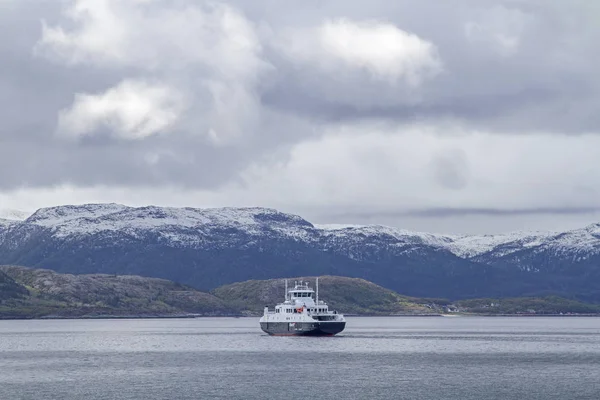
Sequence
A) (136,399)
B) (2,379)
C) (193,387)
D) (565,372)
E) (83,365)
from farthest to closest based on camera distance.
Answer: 1. (83,365)
2. (565,372)
3. (2,379)
4. (193,387)
5. (136,399)

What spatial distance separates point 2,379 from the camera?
545 feet

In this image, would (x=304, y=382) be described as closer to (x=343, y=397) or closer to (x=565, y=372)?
(x=343, y=397)

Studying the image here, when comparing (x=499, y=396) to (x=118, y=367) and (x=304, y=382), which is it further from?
(x=118, y=367)

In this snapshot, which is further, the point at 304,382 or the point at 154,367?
the point at 154,367

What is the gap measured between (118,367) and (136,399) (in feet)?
172

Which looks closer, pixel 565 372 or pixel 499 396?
pixel 499 396

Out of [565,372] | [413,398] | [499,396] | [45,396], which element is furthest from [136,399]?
[565,372]

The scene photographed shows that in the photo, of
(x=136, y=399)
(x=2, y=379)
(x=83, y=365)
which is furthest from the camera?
(x=83, y=365)

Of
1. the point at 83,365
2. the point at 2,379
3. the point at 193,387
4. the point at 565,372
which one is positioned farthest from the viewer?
the point at 83,365

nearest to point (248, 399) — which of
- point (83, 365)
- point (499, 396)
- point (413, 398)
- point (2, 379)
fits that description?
point (413, 398)

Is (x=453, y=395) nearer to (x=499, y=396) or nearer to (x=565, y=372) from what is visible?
(x=499, y=396)

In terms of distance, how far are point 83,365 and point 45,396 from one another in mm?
54256

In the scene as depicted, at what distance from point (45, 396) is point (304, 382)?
41472mm

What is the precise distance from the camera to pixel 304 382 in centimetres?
16362
